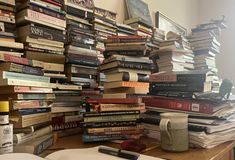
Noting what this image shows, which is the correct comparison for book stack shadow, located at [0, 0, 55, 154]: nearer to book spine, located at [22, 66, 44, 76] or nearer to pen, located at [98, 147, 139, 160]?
book spine, located at [22, 66, 44, 76]

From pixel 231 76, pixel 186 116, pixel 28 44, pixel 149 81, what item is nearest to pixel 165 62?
pixel 149 81

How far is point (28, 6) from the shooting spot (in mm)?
927

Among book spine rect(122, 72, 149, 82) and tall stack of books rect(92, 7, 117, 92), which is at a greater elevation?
tall stack of books rect(92, 7, 117, 92)

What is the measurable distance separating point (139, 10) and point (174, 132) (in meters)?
1.13

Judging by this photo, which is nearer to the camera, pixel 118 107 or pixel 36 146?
pixel 36 146

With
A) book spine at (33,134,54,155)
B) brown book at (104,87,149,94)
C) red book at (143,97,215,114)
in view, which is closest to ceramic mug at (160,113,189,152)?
red book at (143,97,215,114)

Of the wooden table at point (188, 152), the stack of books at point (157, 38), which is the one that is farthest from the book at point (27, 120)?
the stack of books at point (157, 38)

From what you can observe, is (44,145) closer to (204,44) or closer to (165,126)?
(165,126)

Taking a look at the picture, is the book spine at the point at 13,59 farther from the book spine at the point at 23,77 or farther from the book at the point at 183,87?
the book at the point at 183,87

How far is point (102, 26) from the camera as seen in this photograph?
1285 millimetres

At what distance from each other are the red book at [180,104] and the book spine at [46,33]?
0.42 meters

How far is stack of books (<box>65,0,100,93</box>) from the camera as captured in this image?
1085 mm

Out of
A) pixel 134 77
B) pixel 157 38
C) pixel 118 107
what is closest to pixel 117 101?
pixel 118 107

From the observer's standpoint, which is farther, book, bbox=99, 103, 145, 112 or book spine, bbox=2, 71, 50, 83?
book, bbox=99, 103, 145, 112
